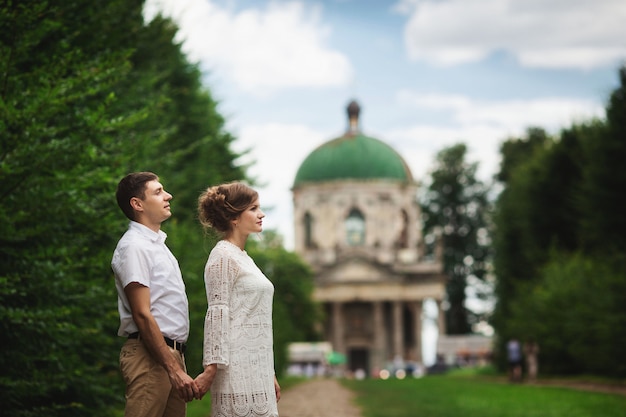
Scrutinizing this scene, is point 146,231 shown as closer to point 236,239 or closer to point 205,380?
point 236,239

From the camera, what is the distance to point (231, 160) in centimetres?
2897

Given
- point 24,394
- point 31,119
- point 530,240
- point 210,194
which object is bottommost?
point 24,394

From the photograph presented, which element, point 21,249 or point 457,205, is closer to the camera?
point 21,249

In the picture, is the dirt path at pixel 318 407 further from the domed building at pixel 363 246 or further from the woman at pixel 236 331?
the domed building at pixel 363 246

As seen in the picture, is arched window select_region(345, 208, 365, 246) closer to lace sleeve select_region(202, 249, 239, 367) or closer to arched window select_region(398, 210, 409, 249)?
arched window select_region(398, 210, 409, 249)

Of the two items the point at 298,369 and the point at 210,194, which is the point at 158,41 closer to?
the point at 210,194

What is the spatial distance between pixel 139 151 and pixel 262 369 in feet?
29.2

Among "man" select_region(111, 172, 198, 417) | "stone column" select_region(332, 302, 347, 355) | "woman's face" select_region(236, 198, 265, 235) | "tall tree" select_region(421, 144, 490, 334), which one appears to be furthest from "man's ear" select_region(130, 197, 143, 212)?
"stone column" select_region(332, 302, 347, 355)

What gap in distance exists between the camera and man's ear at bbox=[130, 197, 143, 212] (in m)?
6.30

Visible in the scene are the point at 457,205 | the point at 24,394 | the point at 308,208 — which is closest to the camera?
the point at 24,394

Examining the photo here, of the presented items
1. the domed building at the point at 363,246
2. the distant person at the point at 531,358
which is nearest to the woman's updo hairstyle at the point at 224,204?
the distant person at the point at 531,358

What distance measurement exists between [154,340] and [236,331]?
0.47m

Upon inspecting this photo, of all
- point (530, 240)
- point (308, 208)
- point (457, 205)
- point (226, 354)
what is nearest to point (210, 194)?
point (226, 354)

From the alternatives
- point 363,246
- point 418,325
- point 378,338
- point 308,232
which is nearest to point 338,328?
point 378,338
